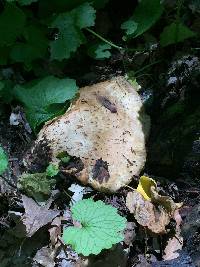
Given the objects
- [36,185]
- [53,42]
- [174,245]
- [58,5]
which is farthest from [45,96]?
[174,245]

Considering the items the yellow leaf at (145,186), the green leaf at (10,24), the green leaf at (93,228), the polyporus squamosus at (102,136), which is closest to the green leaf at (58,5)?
the green leaf at (10,24)

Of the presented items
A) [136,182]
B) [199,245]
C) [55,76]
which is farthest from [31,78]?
[199,245]

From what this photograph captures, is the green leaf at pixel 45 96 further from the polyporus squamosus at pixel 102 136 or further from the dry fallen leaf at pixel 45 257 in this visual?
the dry fallen leaf at pixel 45 257

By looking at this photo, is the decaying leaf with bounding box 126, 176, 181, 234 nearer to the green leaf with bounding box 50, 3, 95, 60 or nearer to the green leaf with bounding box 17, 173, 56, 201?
the green leaf with bounding box 17, 173, 56, 201

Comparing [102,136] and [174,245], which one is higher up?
[102,136]

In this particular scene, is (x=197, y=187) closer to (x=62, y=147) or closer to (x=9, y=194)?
(x=62, y=147)

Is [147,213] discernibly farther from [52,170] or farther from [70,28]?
[70,28]

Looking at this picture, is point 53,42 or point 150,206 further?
point 53,42

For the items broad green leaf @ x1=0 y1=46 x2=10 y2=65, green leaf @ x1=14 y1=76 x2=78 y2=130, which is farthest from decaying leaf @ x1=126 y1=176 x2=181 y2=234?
broad green leaf @ x1=0 y1=46 x2=10 y2=65
